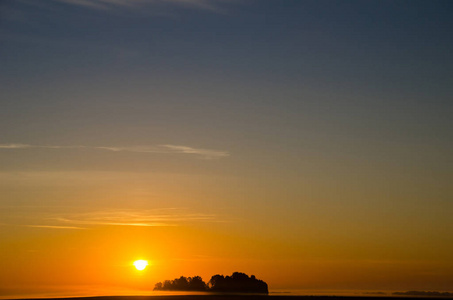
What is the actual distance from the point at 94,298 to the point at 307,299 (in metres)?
29.1

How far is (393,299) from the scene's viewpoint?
89062 mm

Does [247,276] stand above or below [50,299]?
above

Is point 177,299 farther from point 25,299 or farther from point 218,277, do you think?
point 218,277

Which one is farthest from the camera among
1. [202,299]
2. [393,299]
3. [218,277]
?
[218,277]

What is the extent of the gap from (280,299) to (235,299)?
19.7 feet

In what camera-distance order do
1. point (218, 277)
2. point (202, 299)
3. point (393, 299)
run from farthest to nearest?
point (218, 277) < point (393, 299) < point (202, 299)

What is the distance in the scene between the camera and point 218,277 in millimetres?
118562

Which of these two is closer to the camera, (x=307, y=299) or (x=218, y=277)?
(x=307, y=299)

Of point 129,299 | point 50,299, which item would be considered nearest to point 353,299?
point 129,299

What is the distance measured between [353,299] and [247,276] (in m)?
33.9

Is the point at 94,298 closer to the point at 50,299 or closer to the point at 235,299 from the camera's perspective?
the point at 50,299

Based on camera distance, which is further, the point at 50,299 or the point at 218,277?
the point at 218,277

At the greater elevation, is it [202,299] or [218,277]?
[218,277]

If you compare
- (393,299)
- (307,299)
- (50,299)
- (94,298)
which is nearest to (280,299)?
(307,299)
